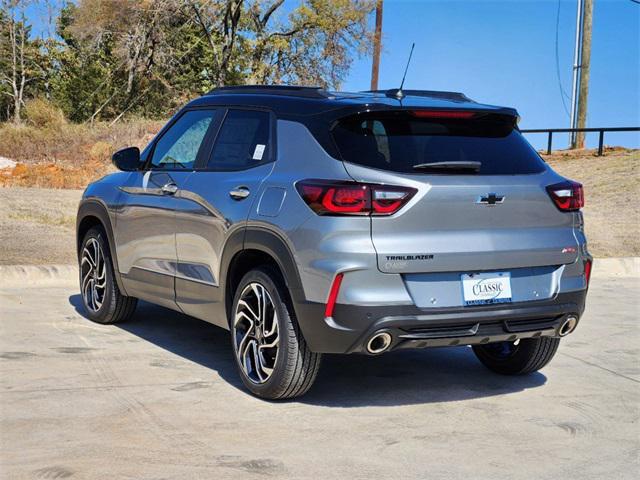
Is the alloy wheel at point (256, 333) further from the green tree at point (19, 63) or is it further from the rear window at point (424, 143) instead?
the green tree at point (19, 63)

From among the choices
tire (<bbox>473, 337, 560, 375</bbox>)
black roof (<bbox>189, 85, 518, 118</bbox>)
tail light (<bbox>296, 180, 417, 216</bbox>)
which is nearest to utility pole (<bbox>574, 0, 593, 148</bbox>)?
tire (<bbox>473, 337, 560, 375</bbox>)

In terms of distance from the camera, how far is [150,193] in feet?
23.3

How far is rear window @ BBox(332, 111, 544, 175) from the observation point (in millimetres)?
5375

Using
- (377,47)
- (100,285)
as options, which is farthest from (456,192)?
(377,47)

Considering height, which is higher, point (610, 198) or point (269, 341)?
point (269, 341)

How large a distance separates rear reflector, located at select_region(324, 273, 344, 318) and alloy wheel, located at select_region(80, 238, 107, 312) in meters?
3.21

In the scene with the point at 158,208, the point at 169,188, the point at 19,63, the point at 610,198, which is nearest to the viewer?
the point at 169,188

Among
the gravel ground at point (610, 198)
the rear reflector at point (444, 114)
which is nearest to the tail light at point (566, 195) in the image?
the rear reflector at point (444, 114)

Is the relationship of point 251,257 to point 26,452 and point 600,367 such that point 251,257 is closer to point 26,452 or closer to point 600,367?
point 26,452

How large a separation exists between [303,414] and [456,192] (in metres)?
1.48

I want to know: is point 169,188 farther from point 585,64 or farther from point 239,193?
point 585,64

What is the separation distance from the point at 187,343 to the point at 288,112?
7.86ft

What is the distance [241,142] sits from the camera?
6242 mm

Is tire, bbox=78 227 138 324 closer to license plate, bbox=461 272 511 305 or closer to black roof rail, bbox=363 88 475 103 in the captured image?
black roof rail, bbox=363 88 475 103
